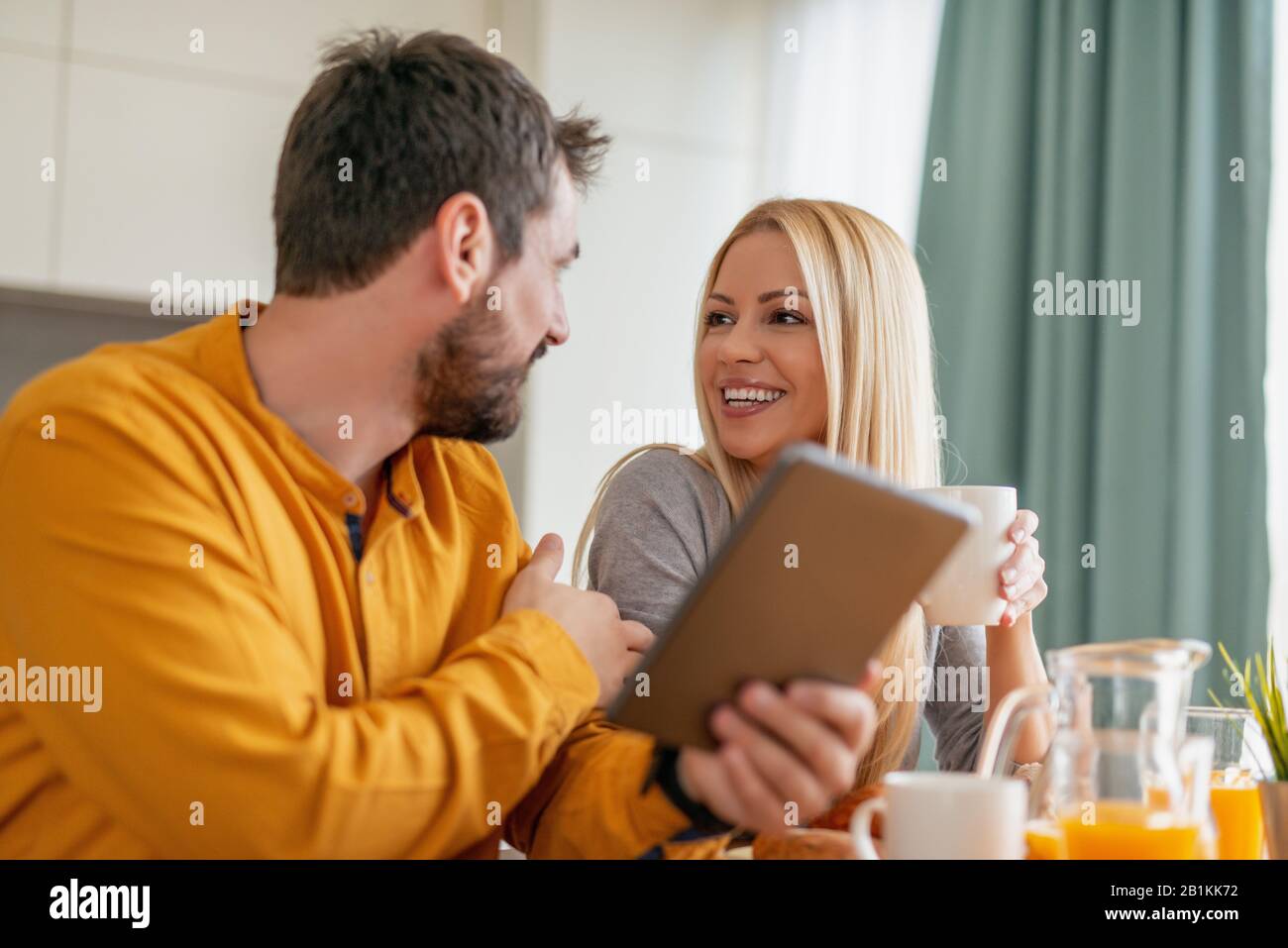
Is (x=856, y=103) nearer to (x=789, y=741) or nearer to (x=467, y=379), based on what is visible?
(x=467, y=379)

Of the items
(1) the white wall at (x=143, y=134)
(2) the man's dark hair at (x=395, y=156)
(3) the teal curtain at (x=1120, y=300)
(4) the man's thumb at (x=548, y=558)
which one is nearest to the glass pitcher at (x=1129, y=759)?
(4) the man's thumb at (x=548, y=558)

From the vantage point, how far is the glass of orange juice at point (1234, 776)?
3.56ft

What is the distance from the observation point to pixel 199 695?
89 cm

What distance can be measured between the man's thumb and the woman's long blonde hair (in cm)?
50

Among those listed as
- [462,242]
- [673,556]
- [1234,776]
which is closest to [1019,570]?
[1234,776]

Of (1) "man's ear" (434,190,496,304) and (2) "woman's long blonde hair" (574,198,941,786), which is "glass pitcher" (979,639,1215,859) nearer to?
(1) "man's ear" (434,190,496,304)

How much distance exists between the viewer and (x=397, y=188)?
1124 mm

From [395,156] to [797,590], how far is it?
54 cm

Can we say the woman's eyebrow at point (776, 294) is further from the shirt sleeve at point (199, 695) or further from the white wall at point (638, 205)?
the white wall at point (638, 205)

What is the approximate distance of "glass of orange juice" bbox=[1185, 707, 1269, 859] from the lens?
1.08 m

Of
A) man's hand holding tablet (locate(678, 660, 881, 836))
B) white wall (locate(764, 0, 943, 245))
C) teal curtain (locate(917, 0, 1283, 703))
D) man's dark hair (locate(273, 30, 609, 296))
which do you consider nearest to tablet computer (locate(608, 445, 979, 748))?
man's hand holding tablet (locate(678, 660, 881, 836))

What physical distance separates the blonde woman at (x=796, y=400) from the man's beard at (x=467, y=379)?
49cm
